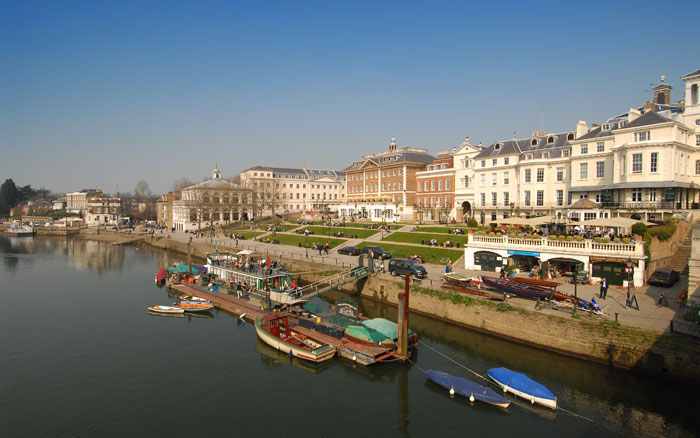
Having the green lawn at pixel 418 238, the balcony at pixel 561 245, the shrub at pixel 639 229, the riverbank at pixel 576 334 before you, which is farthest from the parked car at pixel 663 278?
the green lawn at pixel 418 238

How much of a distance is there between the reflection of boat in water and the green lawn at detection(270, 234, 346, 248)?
94.8 ft

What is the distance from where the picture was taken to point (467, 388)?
1847 cm

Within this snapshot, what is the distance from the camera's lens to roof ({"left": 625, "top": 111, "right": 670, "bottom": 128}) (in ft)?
122

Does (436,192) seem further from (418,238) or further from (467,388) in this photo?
(467,388)

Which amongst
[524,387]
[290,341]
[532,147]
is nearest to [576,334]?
[524,387]

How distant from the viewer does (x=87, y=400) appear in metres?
18.8

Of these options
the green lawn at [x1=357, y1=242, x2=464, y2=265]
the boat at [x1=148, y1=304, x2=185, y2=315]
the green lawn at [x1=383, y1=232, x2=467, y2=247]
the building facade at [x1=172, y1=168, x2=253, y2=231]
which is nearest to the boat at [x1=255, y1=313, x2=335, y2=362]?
the boat at [x1=148, y1=304, x2=185, y2=315]

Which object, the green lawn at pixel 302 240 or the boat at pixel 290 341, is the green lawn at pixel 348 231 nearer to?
the green lawn at pixel 302 240

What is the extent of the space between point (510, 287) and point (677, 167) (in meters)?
25.2

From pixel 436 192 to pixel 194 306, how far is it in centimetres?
4734

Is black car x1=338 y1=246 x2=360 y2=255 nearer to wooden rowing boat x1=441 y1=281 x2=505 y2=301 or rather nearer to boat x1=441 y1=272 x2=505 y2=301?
boat x1=441 y1=272 x2=505 y2=301

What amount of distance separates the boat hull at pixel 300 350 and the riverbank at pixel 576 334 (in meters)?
9.72

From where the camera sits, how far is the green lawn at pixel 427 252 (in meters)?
39.9

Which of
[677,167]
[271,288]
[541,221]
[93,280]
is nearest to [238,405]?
[271,288]
